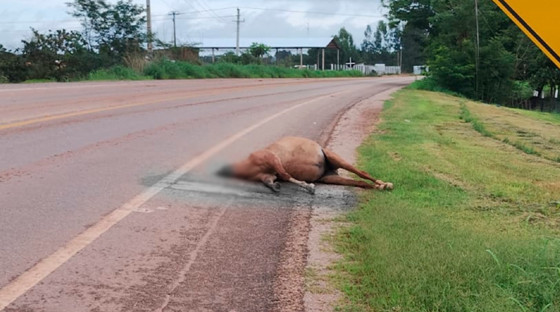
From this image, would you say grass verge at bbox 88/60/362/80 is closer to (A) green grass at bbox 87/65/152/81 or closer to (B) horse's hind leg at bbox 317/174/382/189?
(A) green grass at bbox 87/65/152/81

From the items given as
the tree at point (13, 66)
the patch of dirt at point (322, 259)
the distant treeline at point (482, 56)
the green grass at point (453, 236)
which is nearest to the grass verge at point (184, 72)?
the tree at point (13, 66)

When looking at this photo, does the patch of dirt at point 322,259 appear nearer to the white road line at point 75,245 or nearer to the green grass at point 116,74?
the white road line at point 75,245

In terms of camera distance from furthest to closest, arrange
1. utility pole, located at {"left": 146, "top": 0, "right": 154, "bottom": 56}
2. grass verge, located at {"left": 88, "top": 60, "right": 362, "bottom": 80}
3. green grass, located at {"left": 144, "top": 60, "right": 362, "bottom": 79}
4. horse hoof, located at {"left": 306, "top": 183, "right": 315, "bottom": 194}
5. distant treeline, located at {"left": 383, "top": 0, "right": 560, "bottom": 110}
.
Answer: utility pole, located at {"left": 146, "top": 0, "right": 154, "bottom": 56}, green grass, located at {"left": 144, "top": 60, "right": 362, "bottom": 79}, grass verge, located at {"left": 88, "top": 60, "right": 362, "bottom": 80}, distant treeline, located at {"left": 383, "top": 0, "right": 560, "bottom": 110}, horse hoof, located at {"left": 306, "top": 183, "right": 315, "bottom": 194}

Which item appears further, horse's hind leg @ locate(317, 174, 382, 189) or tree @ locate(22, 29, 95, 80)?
tree @ locate(22, 29, 95, 80)

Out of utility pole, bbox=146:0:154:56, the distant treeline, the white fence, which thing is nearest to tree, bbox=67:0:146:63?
utility pole, bbox=146:0:154:56

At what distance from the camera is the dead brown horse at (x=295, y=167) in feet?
19.9

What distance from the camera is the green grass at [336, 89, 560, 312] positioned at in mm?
3439

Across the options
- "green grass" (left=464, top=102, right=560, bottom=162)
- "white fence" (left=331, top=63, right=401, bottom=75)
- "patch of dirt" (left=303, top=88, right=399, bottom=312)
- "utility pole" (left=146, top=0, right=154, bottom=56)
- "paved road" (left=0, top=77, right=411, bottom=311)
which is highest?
"utility pole" (left=146, top=0, right=154, bottom=56)

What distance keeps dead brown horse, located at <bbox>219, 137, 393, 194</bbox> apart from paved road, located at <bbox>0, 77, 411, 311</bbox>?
0.56 ft

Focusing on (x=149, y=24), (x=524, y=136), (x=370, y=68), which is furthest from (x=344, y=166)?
(x=370, y=68)

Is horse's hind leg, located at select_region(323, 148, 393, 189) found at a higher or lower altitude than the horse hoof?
higher

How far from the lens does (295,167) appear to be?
252 inches

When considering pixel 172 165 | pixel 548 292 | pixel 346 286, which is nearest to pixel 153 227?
pixel 346 286

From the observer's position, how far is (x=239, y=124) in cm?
1111
